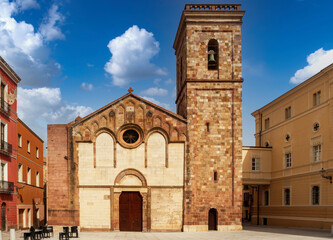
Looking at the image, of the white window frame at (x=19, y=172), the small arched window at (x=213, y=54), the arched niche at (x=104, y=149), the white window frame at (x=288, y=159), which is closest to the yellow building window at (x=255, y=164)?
the white window frame at (x=288, y=159)

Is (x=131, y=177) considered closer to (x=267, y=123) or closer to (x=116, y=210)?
(x=116, y=210)

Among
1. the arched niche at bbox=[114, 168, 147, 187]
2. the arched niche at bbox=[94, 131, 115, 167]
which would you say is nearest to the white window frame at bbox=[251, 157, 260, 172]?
the arched niche at bbox=[114, 168, 147, 187]

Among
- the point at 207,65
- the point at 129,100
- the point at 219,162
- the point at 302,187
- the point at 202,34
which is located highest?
the point at 202,34

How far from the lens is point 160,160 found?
28.1 meters

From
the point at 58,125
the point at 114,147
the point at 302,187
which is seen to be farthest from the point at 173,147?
the point at 302,187

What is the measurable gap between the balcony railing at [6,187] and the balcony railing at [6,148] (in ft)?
7.63

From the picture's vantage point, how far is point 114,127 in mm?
28219

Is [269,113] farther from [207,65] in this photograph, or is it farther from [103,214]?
[103,214]

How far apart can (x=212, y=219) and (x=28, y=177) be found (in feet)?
60.8

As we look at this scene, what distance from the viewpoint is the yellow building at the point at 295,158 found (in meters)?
29.7

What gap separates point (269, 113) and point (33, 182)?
1052 inches

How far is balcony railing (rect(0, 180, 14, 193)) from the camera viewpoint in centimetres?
2652

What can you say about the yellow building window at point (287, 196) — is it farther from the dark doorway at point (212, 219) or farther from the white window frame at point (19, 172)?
the white window frame at point (19, 172)

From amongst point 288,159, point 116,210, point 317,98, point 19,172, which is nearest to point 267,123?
point 288,159
